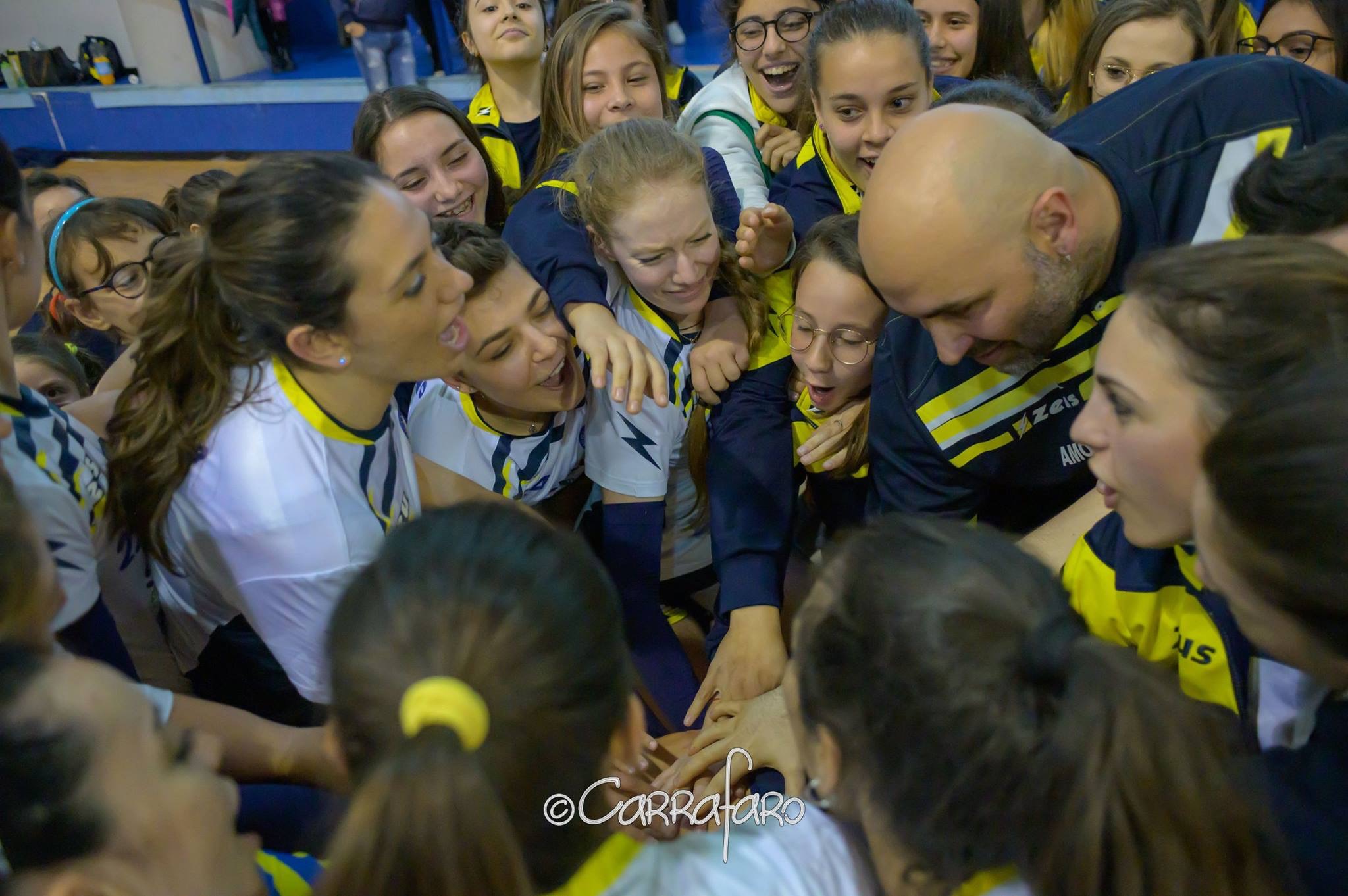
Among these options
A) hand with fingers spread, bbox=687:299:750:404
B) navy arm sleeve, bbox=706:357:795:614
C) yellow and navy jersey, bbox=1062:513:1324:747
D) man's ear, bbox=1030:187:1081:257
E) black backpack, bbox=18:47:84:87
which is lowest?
navy arm sleeve, bbox=706:357:795:614

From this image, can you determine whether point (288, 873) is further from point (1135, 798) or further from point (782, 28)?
point (782, 28)

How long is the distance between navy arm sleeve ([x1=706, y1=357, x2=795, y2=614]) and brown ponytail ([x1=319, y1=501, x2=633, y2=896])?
96 cm

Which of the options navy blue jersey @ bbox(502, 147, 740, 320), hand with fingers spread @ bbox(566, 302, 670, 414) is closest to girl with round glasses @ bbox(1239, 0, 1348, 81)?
navy blue jersey @ bbox(502, 147, 740, 320)

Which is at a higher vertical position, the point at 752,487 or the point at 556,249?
the point at 556,249

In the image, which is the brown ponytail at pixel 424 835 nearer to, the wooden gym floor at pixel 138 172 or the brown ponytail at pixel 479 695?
the brown ponytail at pixel 479 695

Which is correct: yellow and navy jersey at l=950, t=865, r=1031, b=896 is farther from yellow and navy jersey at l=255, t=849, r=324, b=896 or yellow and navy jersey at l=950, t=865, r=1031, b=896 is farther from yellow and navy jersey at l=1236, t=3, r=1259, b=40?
yellow and navy jersey at l=1236, t=3, r=1259, b=40

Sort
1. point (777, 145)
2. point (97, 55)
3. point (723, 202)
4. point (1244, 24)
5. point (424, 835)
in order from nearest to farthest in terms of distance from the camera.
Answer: point (424, 835) < point (723, 202) < point (777, 145) < point (1244, 24) < point (97, 55)

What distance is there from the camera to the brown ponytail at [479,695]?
708mm

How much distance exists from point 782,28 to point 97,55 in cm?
746

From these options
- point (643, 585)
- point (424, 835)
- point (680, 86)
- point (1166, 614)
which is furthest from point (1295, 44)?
point (424, 835)

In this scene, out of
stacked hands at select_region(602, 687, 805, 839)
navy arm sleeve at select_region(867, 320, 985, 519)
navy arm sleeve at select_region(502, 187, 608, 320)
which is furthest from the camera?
navy arm sleeve at select_region(502, 187, 608, 320)

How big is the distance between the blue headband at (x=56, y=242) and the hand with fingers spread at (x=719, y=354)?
5.57 feet

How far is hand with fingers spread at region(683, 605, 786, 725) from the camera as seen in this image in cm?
177

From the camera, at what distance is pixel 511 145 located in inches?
108
